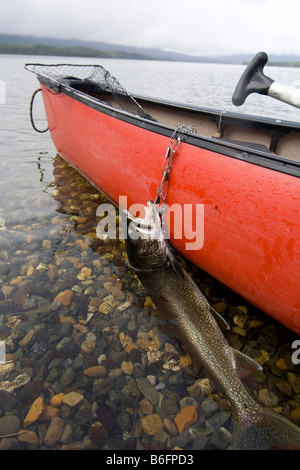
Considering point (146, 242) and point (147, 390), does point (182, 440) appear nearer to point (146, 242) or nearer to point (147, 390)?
point (147, 390)

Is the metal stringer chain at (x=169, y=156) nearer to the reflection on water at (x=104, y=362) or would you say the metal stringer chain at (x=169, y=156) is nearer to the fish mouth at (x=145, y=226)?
the fish mouth at (x=145, y=226)

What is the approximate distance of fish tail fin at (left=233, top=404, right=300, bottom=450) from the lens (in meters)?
2.18

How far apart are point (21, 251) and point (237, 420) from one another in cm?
357

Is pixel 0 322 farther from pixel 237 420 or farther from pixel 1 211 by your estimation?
pixel 1 211

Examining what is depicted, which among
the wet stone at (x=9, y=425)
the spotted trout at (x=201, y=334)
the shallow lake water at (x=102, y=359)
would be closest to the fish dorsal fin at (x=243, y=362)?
the spotted trout at (x=201, y=334)

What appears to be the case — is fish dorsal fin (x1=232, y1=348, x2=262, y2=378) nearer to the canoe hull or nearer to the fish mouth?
the canoe hull

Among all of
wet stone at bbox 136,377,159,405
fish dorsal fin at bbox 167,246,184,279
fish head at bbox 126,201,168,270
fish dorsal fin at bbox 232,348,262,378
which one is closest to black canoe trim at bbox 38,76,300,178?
fish head at bbox 126,201,168,270

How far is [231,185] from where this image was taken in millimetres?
2965

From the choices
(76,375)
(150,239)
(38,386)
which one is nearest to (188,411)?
(76,375)

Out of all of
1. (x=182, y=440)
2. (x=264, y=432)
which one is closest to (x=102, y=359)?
(x=182, y=440)

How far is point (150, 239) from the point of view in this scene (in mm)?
3135

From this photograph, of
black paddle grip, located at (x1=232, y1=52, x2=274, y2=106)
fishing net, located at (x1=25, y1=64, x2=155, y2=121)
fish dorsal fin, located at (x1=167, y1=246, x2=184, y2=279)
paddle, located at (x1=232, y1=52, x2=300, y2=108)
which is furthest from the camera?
fishing net, located at (x1=25, y1=64, x2=155, y2=121)

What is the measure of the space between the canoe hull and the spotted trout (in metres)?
0.46

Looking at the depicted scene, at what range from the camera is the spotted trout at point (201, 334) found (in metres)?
2.23
